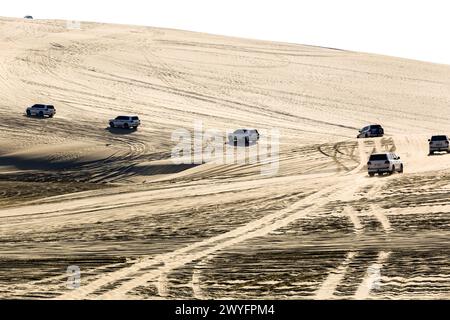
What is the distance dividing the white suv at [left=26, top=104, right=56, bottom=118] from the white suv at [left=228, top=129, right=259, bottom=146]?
50.5 feet

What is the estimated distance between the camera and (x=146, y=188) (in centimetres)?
4184

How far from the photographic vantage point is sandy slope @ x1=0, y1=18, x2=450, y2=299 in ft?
66.4

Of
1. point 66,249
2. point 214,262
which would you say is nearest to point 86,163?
point 66,249

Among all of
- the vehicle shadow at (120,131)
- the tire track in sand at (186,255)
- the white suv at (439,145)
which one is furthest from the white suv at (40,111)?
the tire track in sand at (186,255)

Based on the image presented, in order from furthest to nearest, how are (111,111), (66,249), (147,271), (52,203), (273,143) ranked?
(111,111) < (273,143) < (52,203) < (66,249) < (147,271)

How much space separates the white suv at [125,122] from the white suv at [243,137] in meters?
7.88

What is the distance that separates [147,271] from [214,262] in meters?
1.74

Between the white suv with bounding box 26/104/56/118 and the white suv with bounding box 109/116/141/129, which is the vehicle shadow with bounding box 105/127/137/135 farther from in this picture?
the white suv with bounding box 26/104/56/118

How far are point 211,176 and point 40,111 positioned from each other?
26.6 meters

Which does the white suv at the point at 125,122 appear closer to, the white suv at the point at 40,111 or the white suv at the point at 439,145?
the white suv at the point at 40,111

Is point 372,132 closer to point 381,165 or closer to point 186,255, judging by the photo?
point 381,165
